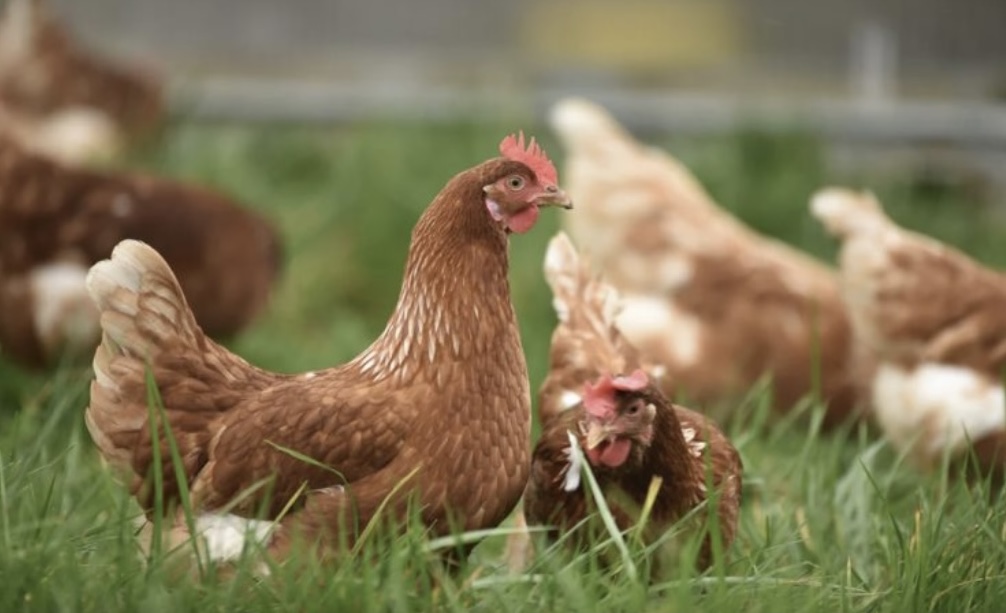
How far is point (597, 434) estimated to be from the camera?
276 centimetres

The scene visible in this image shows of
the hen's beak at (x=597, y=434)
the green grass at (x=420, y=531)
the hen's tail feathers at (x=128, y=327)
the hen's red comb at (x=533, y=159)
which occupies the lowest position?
the green grass at (x=420, y=531)

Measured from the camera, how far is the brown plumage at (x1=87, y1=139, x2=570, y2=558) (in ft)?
8.46

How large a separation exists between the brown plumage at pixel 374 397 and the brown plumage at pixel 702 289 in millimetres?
2275

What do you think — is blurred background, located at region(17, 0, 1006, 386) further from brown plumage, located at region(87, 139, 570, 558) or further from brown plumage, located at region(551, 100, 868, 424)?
brown plumage, located at region(87, 139, 570, 558)

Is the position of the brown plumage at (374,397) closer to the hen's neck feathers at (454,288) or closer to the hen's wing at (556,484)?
the hen's neck feathers at (454,288)

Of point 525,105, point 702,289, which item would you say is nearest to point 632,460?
point 702,289

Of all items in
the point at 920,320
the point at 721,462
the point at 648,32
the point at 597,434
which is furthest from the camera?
the point at 648,32

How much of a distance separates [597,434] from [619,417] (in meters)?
0.05

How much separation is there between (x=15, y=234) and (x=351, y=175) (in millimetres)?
2337

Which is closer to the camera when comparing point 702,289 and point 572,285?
point 572,285

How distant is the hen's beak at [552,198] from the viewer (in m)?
2.68

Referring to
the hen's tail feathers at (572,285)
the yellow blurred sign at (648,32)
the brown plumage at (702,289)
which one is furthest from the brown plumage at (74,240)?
the yellow blurred sign at (648,32)

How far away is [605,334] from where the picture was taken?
11.6 ft

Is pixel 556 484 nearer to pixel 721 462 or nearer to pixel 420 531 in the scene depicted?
pixel 721 462
